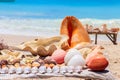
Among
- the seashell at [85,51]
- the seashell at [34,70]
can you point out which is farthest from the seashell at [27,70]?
the seashell at [85,51]

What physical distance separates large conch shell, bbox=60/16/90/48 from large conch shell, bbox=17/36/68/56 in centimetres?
21

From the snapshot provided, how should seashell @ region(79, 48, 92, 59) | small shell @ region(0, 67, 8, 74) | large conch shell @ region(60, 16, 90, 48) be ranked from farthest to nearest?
large conch shell @ region(60, 16, 90, 48) < seashell @ region(79, 48, 92, 59) < small shell @ region(0, 67, 8, 74)

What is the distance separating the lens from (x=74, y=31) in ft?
25.6

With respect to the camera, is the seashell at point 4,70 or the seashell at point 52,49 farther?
the seashell at point 52,49

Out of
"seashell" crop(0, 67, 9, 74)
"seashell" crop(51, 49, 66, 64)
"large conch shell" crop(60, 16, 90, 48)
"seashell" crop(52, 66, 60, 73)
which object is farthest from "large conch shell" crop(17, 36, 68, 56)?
"seashell" crop(0, 67, 9, 74)

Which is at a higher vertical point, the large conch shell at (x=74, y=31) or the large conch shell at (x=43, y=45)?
the large conch shell at (x=74, y=31)

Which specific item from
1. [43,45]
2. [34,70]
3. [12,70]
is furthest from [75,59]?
[43,45]

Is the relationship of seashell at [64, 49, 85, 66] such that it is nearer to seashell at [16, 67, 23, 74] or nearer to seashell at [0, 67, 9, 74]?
seashell at [16, 67, 23, 74]

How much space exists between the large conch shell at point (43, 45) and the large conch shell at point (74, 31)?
0.68 feet

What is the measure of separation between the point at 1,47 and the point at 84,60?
198cm

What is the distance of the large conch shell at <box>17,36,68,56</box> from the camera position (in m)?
7.03

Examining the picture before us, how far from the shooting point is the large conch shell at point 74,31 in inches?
297

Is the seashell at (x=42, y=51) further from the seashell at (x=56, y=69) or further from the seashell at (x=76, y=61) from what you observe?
the seashell at (x=56, y=69)

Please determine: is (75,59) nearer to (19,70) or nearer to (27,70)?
(27,70)
